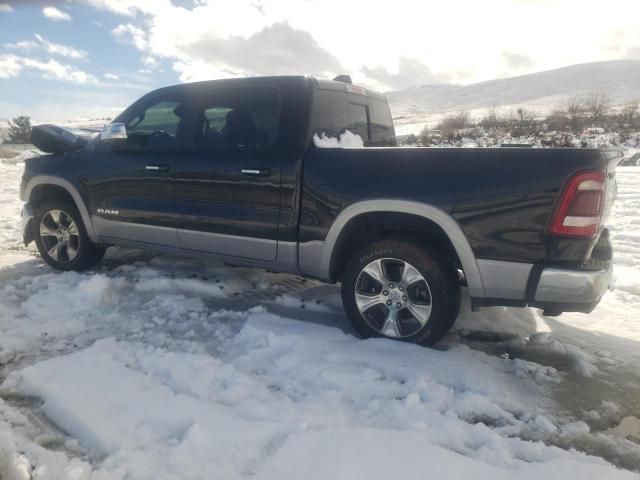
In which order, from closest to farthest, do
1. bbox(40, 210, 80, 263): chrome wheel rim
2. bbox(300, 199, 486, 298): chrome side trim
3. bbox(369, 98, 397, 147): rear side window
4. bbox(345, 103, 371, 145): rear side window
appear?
bbox(300, 199, 486, 298): chrome side trim
bbox(345, 103, 371, 145): rear side window
bbox(369, 98, 397, 147): rear side window
bbox(40, 210, 80, 263): chrome wheel rim

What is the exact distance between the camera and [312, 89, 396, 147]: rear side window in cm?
370

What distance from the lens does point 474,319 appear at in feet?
12.6

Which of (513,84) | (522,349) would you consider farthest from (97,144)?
(513,84)

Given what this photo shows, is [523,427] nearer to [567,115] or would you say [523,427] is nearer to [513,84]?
[567,115]

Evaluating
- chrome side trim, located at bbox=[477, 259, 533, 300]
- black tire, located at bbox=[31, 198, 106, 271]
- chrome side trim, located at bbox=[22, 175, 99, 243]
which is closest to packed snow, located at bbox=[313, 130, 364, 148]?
chrome side trim, located at bbox=[477, 259, 533, 300]

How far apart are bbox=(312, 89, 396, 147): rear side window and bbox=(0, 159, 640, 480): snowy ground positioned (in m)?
1.48

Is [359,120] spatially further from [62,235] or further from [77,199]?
[62,235]

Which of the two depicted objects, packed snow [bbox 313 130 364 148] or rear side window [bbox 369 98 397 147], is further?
rear side window [bbox 369 98 397 147]

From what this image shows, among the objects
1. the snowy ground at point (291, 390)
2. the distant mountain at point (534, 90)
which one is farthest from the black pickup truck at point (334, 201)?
the distant mountain at point (534, 90)

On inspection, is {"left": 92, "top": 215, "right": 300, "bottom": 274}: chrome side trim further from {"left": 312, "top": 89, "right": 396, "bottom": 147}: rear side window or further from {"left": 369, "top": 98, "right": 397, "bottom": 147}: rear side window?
{"left": 369, "top": 98, "right": 397, "bottom": 147}: rear side window

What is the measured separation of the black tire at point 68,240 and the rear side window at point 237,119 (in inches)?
67.7

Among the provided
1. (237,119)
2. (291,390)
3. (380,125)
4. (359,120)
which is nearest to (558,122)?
(380,125)

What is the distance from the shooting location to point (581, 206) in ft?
8.75

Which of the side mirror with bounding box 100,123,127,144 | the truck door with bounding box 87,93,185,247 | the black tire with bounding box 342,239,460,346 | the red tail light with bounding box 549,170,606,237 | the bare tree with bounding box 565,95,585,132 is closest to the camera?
the red tail light with bounding box 549,170,606,237
